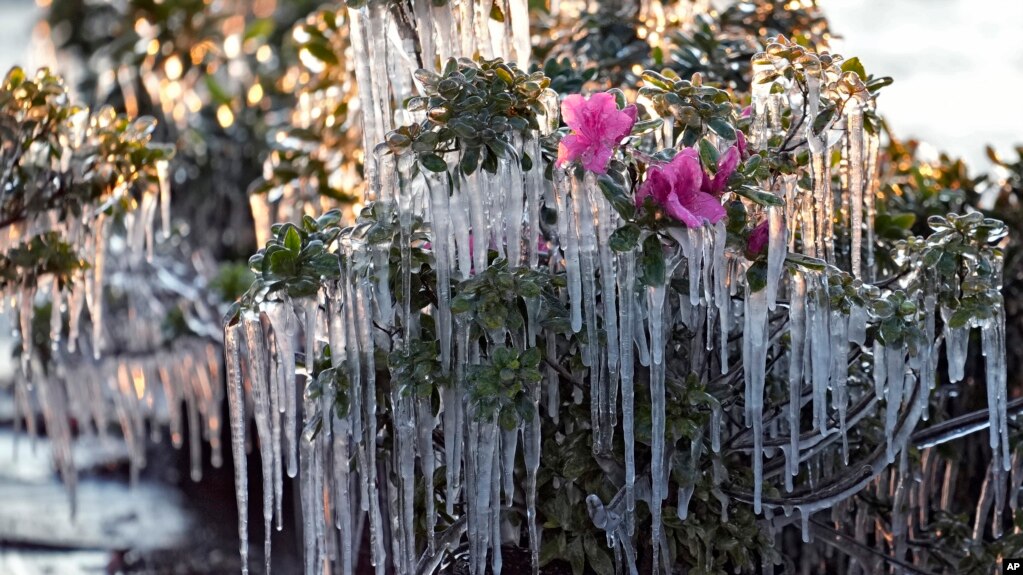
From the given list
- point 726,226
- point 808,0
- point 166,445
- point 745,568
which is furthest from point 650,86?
point 166,445

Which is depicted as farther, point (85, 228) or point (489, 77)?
point (85, 228)

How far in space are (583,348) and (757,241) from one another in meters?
0.33

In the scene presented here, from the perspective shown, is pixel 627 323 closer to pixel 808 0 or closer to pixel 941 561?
pixel 941 561

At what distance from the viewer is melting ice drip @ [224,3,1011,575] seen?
68.4 inches

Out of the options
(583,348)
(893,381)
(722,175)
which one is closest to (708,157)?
(722,175)

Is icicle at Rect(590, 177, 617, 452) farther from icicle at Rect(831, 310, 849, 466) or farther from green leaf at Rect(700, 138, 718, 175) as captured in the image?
icicle at Rect(831, 310, 849, 466)

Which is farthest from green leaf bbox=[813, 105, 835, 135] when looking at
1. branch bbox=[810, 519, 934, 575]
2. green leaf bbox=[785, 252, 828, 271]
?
branch bbox=[810, 519, 934, 575]

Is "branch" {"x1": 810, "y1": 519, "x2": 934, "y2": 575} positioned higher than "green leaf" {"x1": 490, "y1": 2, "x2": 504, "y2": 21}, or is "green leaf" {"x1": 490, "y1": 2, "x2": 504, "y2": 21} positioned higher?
"green leaf" {"x1": 490, "y1": 2, "x2": 504, "y2": 21}

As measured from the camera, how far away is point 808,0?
282cm

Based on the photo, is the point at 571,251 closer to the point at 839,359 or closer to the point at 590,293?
the point at 590,293

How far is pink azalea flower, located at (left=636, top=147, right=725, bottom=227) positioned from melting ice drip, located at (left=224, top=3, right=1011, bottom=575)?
0.03 meters

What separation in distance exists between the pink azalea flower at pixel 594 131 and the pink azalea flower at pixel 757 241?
27cm

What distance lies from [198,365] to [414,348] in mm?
2569

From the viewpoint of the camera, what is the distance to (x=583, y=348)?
71.4 inches
